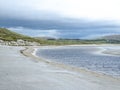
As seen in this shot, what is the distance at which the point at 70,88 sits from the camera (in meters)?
20.5

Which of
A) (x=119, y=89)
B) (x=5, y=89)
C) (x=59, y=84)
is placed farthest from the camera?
(x=59, y=84)

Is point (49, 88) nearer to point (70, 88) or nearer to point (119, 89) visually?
point (70, 88)

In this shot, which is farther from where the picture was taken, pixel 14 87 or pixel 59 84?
pixel 59 84

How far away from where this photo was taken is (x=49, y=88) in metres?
20.5

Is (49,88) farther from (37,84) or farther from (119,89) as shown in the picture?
(119,89)

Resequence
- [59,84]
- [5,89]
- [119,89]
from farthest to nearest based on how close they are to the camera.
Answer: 1. [59,84]
2. [119,89]
3. [5,89]

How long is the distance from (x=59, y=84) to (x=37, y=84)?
5.12 feet

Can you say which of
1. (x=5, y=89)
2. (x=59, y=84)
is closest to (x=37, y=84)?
(x=59, y=84)

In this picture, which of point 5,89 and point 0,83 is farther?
point 0,83

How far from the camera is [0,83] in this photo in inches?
870

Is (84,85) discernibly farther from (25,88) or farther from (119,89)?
(25,88)

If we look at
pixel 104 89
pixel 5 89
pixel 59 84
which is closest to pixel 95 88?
pixel 104 89

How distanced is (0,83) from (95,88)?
6684mm

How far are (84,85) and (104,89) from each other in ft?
6.55
